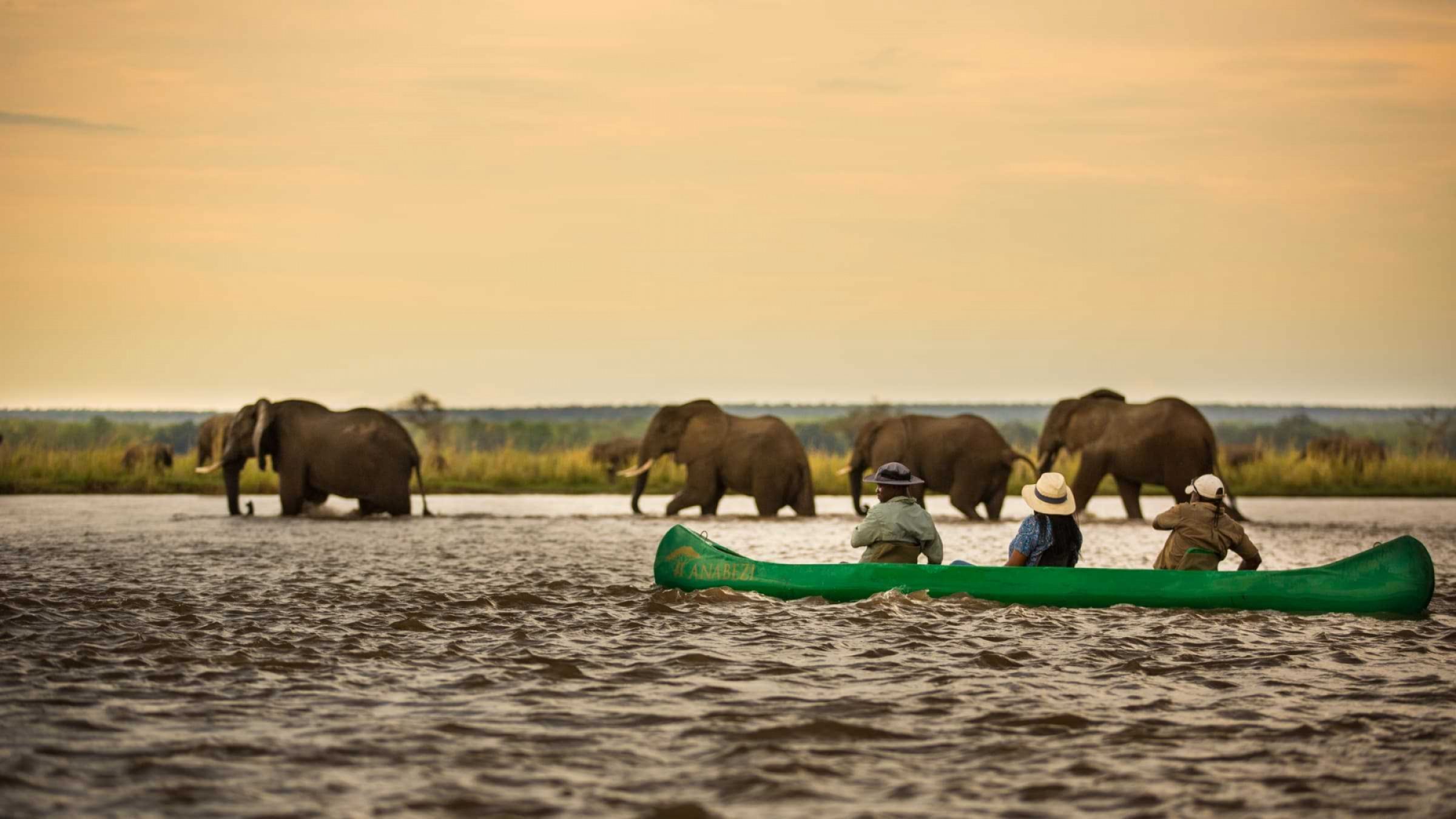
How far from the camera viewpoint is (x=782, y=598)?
1399 cm

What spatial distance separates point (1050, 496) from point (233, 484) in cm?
1743

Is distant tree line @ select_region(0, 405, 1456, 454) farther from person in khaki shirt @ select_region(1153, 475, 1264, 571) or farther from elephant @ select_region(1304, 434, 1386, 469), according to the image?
person in khaki shirt @ select_region(1153, 475, 1264, 571)

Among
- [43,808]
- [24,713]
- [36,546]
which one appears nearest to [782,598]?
[24,713]

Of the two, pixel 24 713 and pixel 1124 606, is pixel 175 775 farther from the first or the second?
pixel 1124 606

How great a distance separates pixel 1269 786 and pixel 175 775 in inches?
182

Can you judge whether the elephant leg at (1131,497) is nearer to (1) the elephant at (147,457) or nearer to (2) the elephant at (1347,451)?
(2) the elephant at (1347,451)

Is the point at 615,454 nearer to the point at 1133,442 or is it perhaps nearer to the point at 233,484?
the point at 233,484

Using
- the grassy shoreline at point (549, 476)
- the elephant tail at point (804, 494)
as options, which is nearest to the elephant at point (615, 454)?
the grassy shoreline at point (549, 476)

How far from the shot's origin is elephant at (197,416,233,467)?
119ft

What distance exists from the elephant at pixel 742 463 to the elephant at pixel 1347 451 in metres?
16.3

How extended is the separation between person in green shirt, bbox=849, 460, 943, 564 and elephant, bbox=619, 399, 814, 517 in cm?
1284

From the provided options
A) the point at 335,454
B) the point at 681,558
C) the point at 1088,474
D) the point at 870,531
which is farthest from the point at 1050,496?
the point at 335,454

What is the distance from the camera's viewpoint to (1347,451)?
40.0 m

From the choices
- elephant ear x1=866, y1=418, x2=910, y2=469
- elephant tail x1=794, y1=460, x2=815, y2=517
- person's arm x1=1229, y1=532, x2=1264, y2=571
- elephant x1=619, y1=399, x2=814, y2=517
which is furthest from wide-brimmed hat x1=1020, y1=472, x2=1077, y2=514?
elephant tail x1=794, y1=460, x2=815, y2=517
